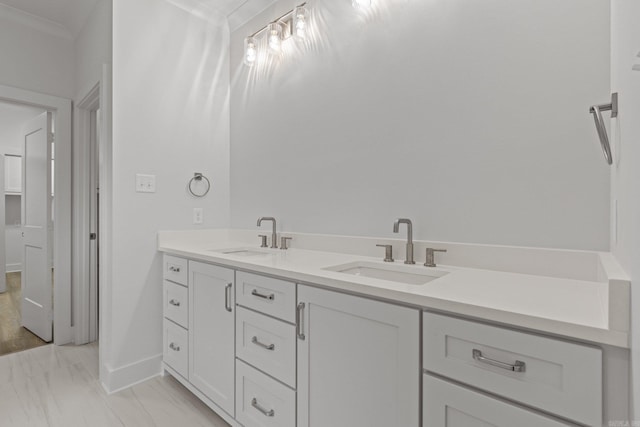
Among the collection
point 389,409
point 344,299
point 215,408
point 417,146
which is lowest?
point 215,408

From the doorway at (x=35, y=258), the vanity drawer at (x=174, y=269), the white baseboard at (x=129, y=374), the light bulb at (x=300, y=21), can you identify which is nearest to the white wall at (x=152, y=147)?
the white baseboard at (x=129, y=374)

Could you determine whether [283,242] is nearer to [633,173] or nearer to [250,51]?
[250,51]

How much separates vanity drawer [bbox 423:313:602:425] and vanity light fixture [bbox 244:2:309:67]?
5.96 ft

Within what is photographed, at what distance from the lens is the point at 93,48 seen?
2.31 meters

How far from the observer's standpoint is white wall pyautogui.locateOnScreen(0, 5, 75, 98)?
2371 millimetres

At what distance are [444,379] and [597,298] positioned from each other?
46 centimetres

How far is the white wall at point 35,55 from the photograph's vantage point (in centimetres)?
237

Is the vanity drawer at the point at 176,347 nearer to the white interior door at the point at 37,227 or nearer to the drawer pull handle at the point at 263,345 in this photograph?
the drawer pull handle at the point at 263,345

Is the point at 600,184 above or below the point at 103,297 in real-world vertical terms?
above

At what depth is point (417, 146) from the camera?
58.1 inches

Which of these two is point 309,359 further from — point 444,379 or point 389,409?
point 444,379

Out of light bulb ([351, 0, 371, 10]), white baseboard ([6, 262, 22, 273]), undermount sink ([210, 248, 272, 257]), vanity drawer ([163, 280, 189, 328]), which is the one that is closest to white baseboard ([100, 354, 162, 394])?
vanity drawer ([163, 280, 189, 328])

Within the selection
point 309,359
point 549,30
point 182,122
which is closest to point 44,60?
point 182,122

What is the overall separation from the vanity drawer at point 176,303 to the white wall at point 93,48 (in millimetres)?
1465
